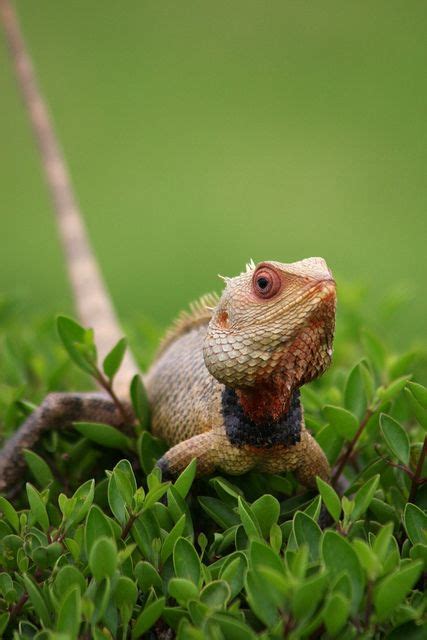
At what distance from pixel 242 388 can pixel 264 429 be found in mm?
127

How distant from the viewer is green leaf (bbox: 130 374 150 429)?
2.38m

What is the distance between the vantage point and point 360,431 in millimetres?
2121

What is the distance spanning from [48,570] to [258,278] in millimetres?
766

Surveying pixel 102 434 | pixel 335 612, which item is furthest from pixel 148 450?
pixel 335 612

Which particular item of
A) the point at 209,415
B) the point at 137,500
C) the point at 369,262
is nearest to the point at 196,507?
the point at 209,415

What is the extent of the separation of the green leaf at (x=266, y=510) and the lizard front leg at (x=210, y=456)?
0.74 ft

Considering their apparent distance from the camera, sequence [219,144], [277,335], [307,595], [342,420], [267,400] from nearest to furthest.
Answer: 1. [307,595]
2. [277,335]
3. [267,400]
4. [342,420]
5. [219,144]

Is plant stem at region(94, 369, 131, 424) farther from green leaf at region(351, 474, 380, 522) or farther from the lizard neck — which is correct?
green leaf at region(351, 474, 380, 522)

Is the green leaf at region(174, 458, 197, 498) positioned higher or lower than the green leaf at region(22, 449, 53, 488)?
lower

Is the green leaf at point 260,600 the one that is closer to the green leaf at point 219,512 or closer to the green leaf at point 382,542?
the green leaf at point 382,542

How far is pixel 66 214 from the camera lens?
372 cm

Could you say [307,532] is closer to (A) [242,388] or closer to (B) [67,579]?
(A) [242,388]

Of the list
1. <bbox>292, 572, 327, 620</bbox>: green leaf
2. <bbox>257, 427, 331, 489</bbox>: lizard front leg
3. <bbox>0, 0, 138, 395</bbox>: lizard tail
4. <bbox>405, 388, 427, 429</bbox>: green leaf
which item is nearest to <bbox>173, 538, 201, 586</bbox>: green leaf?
<bbox>292, 572, 327, 620</bbox>: green leaf

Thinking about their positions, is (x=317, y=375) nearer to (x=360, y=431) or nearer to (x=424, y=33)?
(x=360, y=431)
